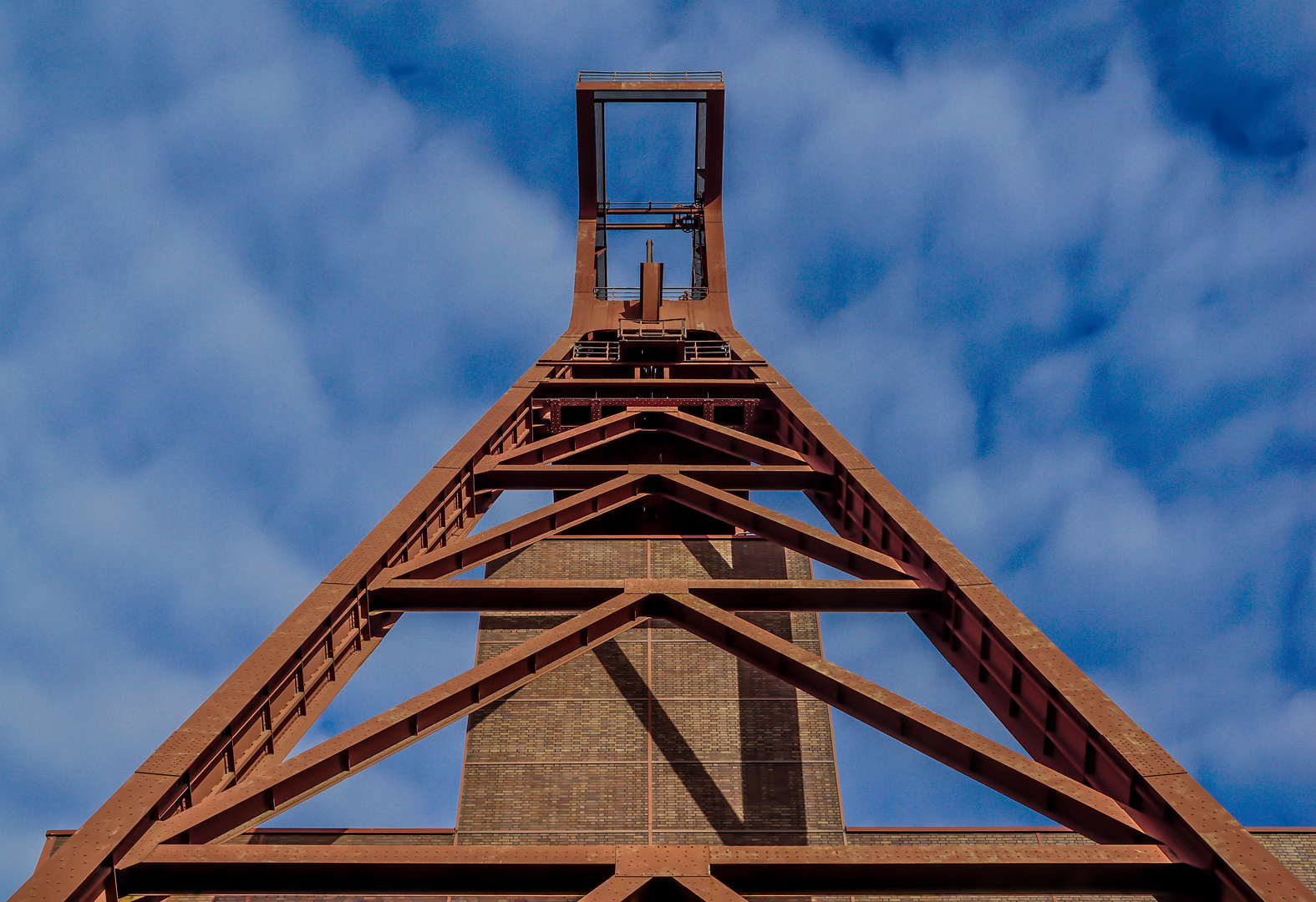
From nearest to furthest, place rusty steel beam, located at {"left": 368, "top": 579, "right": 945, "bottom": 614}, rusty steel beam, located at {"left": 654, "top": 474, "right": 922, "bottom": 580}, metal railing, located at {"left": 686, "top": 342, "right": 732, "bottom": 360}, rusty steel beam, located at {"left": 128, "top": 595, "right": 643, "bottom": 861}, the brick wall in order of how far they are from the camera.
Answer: rusty steel beam, located at {"left": 128, "top": 595, "right": 643, "bottom": 861}, rusty steel beam, located at {"left": 368, "top": 579, "right": 945, "bottom": 614}, rusty steel beam, located at {"left": 654, "top": 474, "right": 922, "bottom": 580}, the brick wall, metal railing, located at {"left": 686, "top": 342, "right": 732, "bottom": 360}

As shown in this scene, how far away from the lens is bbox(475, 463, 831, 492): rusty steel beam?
32.7 feet

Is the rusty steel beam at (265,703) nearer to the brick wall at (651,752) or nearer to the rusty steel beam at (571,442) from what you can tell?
the rusty steel beam at (571,442)

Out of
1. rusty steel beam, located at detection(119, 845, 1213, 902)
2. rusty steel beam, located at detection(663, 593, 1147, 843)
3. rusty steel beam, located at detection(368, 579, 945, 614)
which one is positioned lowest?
rusty steel beam, located at detection(119, 845, 1213, 902)

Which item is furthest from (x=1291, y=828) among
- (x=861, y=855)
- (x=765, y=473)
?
(x=861, y=855)

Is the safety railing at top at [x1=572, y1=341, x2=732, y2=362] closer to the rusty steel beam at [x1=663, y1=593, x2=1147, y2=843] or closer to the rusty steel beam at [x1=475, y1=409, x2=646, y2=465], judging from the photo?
the rusty steel beam at [x1=475, y1=409, x2=646, y2=465]

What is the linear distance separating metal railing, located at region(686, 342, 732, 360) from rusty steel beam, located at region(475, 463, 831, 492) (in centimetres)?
571

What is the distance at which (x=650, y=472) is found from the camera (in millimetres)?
9820

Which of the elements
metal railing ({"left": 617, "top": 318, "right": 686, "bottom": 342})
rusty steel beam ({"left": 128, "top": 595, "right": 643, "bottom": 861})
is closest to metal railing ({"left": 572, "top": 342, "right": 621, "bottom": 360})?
metal railing ({"left": 617, "top": 318, "right": 686, "bottom": 342})

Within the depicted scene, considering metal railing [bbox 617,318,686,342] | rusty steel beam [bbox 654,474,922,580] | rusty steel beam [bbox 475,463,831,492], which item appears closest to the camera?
rusty steel beam [bbox 654,474,922,580]

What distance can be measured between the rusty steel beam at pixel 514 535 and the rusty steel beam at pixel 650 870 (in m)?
2.82

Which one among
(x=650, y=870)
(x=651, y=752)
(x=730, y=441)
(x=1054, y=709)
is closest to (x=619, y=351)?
(x=730, y=441)

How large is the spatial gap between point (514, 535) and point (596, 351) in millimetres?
8053

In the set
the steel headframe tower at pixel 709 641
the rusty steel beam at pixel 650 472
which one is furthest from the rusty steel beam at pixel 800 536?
the rusty steel beam at pixel 650 472

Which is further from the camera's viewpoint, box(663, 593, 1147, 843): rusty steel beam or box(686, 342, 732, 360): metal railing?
box(686, 342, 732, 360): metal railing
